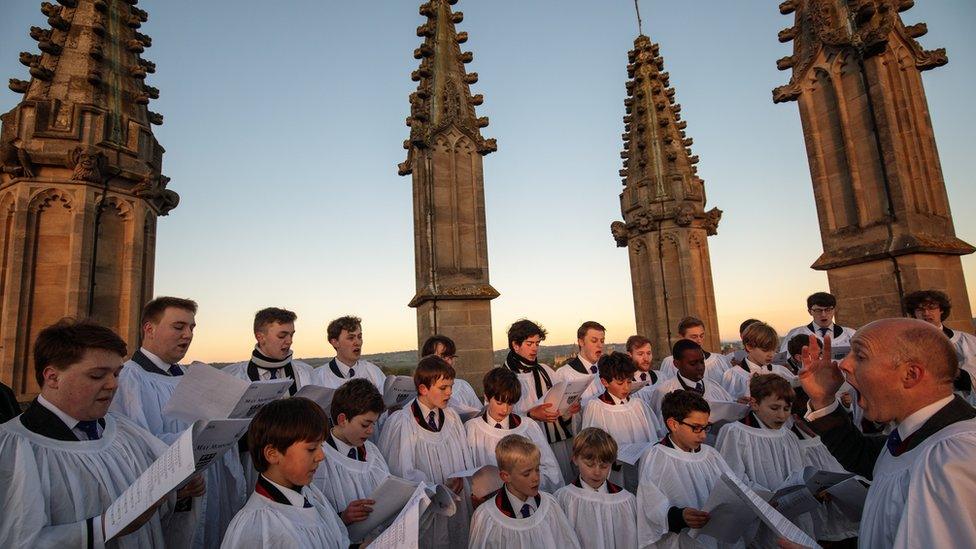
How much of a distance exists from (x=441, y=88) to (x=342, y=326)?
5.37 m

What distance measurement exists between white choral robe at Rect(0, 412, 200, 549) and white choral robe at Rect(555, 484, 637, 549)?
2605mm

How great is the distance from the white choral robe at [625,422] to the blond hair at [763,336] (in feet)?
5.82

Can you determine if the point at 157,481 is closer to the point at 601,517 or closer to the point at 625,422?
the point at 601,517

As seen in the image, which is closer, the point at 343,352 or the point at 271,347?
the point at 271,347

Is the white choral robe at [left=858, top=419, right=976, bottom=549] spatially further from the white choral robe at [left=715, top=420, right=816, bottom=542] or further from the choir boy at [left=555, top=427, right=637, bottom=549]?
the white choral robe at [left=715, top=420, right=816, bottom=542]

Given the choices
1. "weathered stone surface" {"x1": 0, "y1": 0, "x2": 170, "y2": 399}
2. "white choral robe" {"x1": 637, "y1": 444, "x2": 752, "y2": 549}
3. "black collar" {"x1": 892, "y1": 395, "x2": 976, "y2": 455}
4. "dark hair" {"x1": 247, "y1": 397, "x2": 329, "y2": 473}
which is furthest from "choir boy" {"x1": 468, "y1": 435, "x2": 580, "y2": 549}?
"weathered stone surface" {"x1": 0, "y1": 0, "x2": 170, "y2": 399}

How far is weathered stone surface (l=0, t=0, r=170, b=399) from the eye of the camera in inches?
267

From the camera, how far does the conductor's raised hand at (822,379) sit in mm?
2723

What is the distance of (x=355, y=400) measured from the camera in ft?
11.8

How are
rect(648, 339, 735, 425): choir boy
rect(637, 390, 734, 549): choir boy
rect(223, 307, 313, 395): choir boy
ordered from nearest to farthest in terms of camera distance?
1. rect(637, 390, 734, 549): choir boy
2. rect(223, 307, 313, 395): choir boy
3. rect(648, 339, 735, 425): choir boy

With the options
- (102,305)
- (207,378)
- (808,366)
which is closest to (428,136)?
(102,305)

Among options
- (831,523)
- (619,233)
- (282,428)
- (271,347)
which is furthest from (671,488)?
(619,233)

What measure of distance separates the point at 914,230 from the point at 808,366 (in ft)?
20.1

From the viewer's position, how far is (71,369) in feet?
7.93
